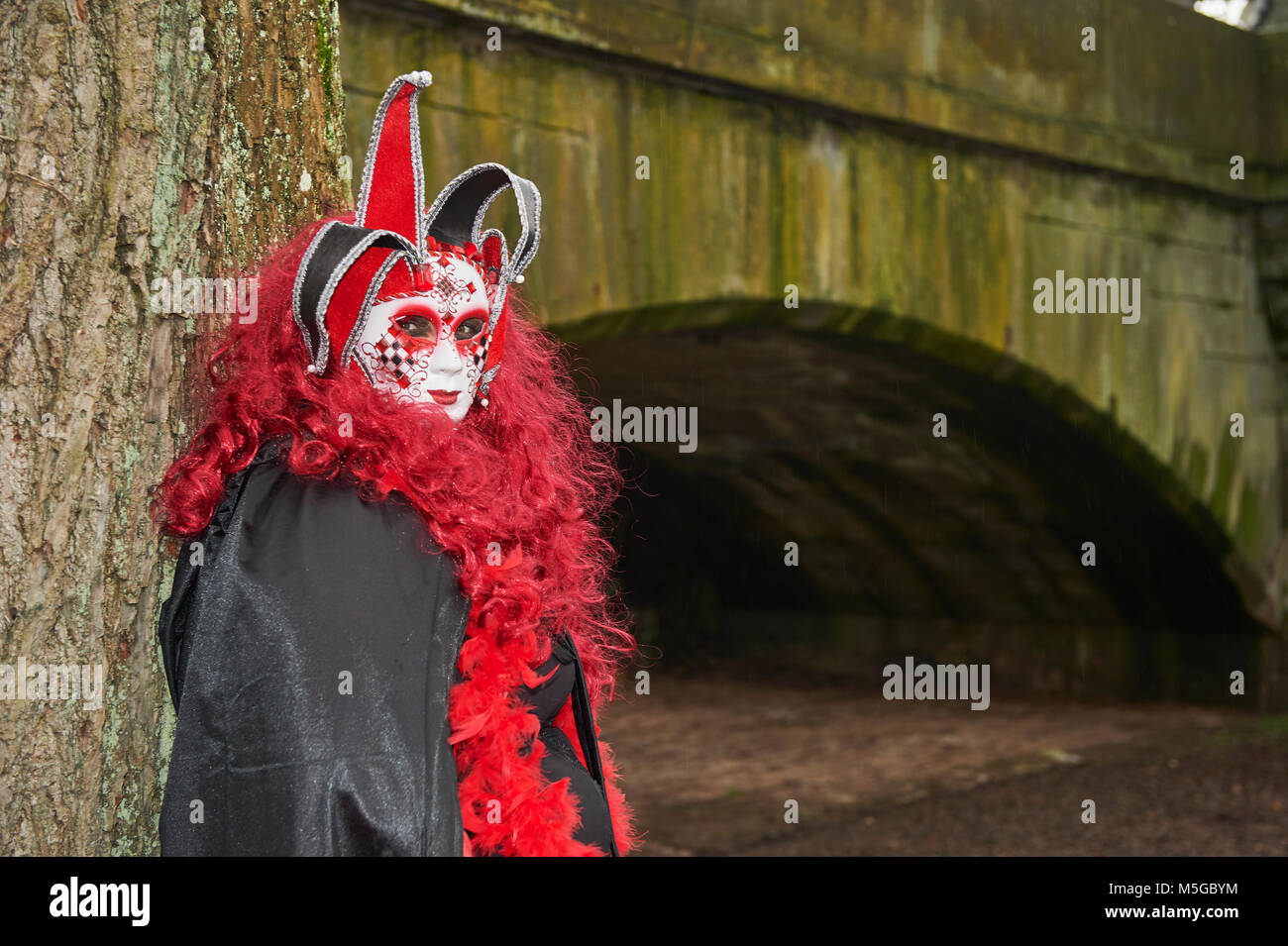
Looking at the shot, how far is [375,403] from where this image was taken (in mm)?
1819

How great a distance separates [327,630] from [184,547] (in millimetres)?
324

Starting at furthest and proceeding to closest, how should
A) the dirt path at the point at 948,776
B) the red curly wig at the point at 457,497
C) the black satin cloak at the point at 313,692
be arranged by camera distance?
the dirt path at the point at 948,776
the red curly wig at the point at 457,497
the black satin cloak at the point at 313,692

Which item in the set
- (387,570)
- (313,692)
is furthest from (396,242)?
(313,692)

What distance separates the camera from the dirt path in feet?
20.2

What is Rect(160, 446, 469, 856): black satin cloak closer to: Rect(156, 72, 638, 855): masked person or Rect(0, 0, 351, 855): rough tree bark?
Rect(156, 72, 638, 855): masked person

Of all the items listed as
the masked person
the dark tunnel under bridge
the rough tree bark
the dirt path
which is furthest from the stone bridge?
the masked person

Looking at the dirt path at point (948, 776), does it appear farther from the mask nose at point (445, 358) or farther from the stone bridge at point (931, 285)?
the mask nose at point (445, 358)

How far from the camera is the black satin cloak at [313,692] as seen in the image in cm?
157

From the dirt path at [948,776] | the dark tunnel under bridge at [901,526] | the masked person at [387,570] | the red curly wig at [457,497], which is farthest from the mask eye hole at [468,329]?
the dirt path at [948,776]

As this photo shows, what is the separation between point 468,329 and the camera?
77.0 inches

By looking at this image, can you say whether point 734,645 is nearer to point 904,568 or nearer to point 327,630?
point 904,568

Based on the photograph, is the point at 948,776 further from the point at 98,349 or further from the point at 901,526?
the point at 98,349

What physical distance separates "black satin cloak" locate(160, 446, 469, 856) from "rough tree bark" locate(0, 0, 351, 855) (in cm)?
26
